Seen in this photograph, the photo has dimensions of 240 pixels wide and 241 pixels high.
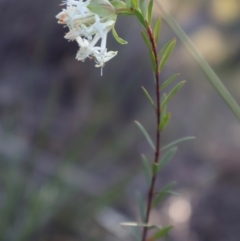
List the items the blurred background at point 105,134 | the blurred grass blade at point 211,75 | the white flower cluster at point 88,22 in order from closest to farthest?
the white flower cluster at point 88,22
the blurred grass blade at point 211,75
the blurred background at point 105,134

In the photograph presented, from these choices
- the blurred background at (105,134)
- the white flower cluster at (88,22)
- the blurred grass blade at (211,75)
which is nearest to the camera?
the white flower cluster at (88,22)

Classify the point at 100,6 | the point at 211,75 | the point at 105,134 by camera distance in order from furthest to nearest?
the point at 105,134 → the point at 211,75 → the point at 100,6

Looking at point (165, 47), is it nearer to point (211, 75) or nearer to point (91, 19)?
point (91, 19)

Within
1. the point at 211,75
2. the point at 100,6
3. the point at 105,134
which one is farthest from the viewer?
the point at 105,134

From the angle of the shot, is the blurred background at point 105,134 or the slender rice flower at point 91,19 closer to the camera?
the slender rice flower at point 91,19

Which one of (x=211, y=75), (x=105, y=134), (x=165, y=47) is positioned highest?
(x=165, y=47)

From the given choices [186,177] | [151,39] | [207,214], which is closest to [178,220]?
[207,214]

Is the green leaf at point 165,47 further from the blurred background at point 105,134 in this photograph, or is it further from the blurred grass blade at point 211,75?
the blurred background at point 105,134

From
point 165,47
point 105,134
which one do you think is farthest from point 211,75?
point 105,134

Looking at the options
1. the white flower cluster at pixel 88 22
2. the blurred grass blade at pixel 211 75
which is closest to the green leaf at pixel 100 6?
the white flower cluster at pixel 88 22
